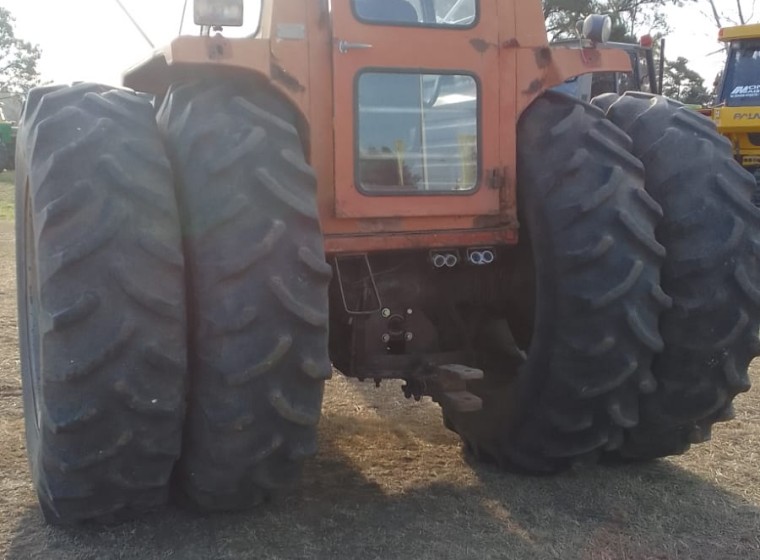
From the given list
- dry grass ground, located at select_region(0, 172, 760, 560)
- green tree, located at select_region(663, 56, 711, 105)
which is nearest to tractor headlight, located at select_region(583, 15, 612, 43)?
dry grass ground, located at select_region(0, 172, 760, 560)

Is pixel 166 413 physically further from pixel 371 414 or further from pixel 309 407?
pixel 371 414

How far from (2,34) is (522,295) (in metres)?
48.6

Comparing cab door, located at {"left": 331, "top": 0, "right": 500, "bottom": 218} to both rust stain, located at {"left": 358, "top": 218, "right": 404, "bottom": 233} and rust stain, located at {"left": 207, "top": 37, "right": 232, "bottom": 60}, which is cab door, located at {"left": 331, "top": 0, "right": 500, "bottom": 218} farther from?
rust stain, located at {"left": 207, "top": 37, "right": 232, "bottom": 60}

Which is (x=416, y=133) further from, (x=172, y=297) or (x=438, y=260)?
(x=172, y=297)

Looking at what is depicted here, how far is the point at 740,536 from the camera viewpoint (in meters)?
3.48

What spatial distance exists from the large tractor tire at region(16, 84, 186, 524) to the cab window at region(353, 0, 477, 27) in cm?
93

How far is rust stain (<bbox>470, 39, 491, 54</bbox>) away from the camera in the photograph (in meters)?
3.53

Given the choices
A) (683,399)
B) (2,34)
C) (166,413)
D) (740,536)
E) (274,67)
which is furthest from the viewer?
(2,34)

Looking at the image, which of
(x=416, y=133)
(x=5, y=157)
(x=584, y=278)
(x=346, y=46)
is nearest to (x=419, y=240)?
(x=416, y=133)

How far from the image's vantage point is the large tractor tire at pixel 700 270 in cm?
356

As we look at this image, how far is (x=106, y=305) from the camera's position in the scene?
9.19 ft

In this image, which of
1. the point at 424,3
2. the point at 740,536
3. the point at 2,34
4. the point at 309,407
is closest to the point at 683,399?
the point at 740,536

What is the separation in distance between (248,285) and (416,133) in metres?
1.02

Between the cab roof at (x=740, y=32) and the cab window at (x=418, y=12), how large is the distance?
437 inches
